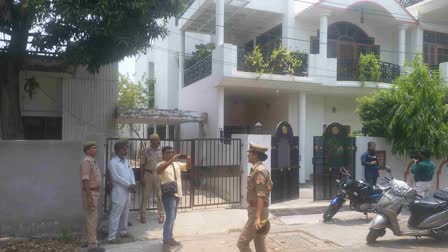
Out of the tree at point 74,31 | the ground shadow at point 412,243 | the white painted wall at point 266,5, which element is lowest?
the ground shadow at point 412,243

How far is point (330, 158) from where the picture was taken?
34.6ft

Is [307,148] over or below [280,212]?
over

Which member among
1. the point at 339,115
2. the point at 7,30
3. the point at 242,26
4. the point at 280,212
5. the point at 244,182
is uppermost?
the point at 242,26

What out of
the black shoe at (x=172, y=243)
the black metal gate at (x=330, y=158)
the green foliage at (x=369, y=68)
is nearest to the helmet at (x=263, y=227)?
the black shoe at (x=172, y=243)

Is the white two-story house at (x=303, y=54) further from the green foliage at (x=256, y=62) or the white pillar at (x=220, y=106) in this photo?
the green foliage at (x=256, y=62)

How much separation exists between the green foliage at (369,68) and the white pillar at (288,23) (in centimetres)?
264

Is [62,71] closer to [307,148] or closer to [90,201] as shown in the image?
[90,201]

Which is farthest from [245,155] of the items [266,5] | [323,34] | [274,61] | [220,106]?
[266,5]

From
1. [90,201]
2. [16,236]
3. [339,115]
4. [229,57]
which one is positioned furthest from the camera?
[339,115]

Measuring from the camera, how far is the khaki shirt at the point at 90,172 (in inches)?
238

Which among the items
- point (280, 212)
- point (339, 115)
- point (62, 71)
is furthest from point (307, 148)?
point (62, 71)

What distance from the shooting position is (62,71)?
10641mm

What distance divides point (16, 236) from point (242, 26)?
A: 12882 mm

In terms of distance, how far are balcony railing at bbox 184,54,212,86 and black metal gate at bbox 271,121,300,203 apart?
460 cm
